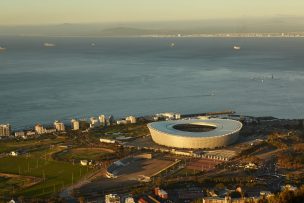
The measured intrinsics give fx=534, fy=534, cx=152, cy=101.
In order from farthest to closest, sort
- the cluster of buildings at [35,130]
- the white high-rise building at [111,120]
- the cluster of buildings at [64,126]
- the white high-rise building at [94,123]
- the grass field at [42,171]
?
1. the white high-rise building at [111,120]
2. the white high-rise building at [94,123]
3. the cluster of buildings at [64,126]
4. the cluster of buildings at [35,130]
5. the grass field at [42,171]

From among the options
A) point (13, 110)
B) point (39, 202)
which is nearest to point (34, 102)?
point (13, 110)

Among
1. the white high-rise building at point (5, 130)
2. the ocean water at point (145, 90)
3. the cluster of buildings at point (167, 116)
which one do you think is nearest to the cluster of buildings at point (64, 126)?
the white high-rise building at point (5, 130)

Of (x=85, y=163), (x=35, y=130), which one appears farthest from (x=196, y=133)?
(x=35, y=130)

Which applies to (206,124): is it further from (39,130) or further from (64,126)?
(39,130)

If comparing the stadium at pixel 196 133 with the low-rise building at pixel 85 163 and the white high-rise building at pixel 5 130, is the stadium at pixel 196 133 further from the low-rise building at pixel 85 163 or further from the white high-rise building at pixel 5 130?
the white high-rise building at pixel 5 130

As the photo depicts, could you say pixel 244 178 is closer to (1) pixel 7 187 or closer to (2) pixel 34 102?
(1) pixel 7 187

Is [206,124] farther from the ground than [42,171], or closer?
farther from the ground

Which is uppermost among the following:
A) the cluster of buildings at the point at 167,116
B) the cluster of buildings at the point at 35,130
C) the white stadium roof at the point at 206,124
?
the white stadium roof at the point at 206,124
